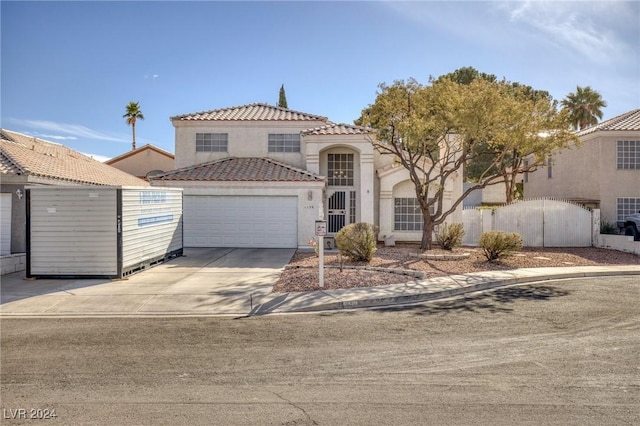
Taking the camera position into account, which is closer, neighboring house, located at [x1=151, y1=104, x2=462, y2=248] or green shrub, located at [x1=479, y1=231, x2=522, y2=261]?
green shrub, located at [x1=479, y1=231, x2=522, y2=261]

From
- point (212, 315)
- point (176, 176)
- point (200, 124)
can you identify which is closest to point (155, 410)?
point (212, 315)

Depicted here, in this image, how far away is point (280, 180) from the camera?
1997 centimetres

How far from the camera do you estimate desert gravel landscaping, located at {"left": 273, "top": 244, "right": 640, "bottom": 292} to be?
11953 millimetres

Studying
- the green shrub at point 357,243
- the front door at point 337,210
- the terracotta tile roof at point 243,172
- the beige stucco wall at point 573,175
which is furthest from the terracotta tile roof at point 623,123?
the green shrub at point 357,243

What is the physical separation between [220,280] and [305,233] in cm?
790

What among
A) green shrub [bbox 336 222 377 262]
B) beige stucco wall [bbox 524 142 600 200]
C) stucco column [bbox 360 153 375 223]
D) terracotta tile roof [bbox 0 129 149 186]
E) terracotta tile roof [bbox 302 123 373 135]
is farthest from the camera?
beige stucco wall [bbox 524 142 600 200]

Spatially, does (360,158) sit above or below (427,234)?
above

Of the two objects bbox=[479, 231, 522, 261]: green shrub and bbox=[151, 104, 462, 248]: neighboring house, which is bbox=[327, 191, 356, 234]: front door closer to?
bbox=[151, 104, 462, 248]: neighboring house

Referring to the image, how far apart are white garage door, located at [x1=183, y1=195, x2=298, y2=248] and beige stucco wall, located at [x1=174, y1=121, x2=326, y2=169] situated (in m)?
4.13

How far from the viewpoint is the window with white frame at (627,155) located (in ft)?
75.5

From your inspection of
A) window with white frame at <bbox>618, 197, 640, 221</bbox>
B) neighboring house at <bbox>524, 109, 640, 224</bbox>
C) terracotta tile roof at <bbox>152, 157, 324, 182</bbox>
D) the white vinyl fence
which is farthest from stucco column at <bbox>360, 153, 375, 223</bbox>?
window with white frame at <bbox>618, 197, 640, 221</bbox>

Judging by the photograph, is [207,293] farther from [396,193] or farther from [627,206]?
[627,206]

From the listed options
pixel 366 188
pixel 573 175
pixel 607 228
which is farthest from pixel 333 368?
pixel 573 175

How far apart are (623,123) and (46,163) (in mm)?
29417
